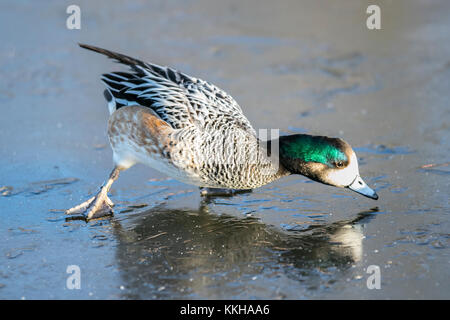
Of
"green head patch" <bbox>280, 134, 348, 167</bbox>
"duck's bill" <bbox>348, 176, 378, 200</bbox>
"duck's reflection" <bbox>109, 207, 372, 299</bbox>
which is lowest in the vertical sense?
"duck's reflection" <bbox>109, 207, 372, 299</bbox>

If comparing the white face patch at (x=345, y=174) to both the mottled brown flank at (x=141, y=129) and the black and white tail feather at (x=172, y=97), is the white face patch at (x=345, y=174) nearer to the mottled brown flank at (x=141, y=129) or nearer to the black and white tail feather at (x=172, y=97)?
the black and white tail feather at (x=172, y=97)

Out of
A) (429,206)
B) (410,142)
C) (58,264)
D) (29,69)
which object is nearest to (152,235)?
(58,264)

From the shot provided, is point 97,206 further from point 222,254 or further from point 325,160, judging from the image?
point 325,160

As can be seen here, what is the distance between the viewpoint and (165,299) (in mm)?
3770

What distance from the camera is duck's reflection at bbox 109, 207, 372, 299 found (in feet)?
12.7

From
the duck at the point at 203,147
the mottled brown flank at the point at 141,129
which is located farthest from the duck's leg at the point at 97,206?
the mottled brown flank at the point at 141,129

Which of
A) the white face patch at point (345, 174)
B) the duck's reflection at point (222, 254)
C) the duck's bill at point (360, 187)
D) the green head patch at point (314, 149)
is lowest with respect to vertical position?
the duck's reflection at point (222, 254)

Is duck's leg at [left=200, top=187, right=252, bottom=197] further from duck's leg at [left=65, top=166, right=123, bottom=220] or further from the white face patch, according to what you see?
the white face patch

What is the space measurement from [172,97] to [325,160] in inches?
51.1

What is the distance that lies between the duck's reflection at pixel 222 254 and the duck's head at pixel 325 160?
0.29 metres

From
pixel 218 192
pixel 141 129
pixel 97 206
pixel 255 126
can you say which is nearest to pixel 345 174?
pixel 218 192

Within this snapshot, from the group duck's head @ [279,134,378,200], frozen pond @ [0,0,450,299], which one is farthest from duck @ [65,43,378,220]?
frozen pond @ [0,0,450,299]

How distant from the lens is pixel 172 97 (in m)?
5.08

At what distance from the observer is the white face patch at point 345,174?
182 inches
